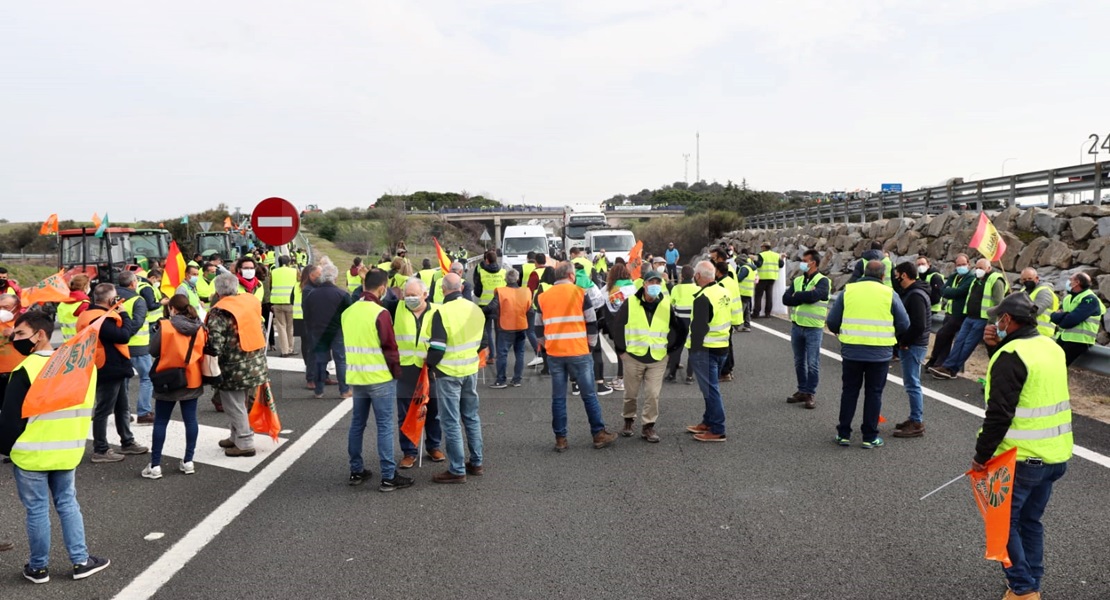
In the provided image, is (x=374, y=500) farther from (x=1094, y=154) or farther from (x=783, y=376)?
(x=1094, y=154)

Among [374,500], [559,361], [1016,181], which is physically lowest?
[374,500]

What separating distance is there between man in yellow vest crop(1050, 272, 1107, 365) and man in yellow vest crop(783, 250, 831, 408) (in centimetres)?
268

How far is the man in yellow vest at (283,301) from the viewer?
13812mm

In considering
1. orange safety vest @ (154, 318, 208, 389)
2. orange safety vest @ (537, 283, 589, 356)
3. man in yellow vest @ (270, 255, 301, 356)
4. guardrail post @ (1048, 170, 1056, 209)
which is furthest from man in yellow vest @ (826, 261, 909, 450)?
guardrail post @ (1048, 170, 1056, 209)

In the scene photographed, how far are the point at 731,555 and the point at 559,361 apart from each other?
3.17 m

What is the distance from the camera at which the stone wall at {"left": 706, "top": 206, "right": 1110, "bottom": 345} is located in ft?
46.5

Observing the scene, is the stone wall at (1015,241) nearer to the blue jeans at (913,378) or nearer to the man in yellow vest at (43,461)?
the blue jeans at (913,378)

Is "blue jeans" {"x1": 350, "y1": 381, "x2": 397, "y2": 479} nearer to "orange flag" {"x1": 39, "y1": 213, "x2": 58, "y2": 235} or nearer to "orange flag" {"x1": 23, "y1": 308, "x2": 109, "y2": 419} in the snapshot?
"orange flag" {"x1": 23, "y1": 308, "x2": 109, "y2": 419}

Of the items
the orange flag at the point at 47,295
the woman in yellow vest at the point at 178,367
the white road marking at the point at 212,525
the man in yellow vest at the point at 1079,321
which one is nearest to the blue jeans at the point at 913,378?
the man in yellow vest at the point at 1079,321

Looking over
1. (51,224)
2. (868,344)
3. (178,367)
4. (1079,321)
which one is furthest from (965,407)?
(51,224)

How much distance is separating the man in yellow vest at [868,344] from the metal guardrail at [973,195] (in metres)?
9.93

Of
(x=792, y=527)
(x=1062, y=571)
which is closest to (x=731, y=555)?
(x=792, y=527)

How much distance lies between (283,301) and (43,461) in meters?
9.12

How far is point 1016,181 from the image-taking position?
687 inches
